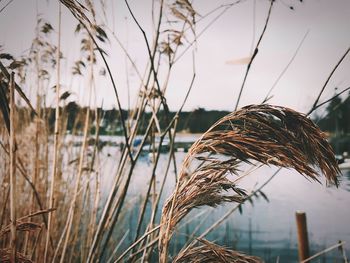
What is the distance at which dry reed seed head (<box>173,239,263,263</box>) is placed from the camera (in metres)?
0.96

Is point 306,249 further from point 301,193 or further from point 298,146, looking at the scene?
point 301,193

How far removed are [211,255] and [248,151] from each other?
424mm

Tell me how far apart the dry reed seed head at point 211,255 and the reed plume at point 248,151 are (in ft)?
0.38

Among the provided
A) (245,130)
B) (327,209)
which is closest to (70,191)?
(245,130)

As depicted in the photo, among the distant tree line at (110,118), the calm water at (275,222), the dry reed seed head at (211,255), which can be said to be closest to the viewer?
the dry reed seed head at (211,255)

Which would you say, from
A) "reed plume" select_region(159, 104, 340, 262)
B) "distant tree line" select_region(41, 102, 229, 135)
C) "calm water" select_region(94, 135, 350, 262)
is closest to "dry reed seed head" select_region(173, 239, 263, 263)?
"reed plume" select_region(159, 104, 340, 262)

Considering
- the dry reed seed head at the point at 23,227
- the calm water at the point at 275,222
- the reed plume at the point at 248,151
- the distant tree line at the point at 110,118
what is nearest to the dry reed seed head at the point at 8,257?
the dry reed seed head at the point at 23,227

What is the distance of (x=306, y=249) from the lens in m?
2.41

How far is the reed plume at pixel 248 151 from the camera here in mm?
834

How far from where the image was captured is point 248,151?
86 cm

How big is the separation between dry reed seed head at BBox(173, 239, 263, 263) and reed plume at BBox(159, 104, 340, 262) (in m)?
0.12

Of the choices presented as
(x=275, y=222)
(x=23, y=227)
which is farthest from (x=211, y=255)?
(x=275, y=222)

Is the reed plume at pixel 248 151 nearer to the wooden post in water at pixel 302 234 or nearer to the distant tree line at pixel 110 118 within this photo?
the distant tree line at pixel 110 118

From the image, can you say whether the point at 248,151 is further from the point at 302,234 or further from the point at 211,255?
the point at 302,234
